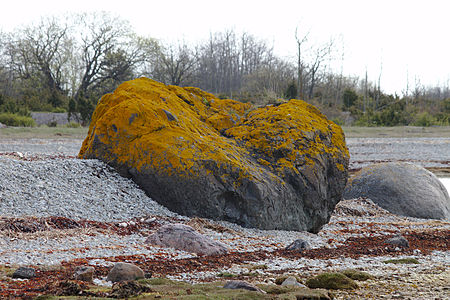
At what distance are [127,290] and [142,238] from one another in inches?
110

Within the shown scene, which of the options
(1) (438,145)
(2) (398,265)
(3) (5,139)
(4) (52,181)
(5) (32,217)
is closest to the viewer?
(2) (398,265)

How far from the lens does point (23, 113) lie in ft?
119

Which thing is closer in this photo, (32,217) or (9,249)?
(9,249)

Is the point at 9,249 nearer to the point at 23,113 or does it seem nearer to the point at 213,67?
the point at 23,113

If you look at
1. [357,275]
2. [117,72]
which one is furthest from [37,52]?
[357,275]

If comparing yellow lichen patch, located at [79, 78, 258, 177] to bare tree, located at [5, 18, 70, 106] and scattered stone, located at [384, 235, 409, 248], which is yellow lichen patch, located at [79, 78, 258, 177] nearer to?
scattered stone, located at [384, 235, 409, 248]

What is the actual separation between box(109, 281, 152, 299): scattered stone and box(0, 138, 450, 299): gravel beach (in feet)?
2.33

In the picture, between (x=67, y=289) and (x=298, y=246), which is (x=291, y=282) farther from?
(x=298, y=246)

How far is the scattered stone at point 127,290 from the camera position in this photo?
13.2ft

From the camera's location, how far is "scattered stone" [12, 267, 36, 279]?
4586mm

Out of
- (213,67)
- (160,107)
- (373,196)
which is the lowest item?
(373,196)

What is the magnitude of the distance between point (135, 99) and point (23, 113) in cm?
3029

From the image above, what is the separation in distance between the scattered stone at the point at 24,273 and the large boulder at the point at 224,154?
12.1 feet

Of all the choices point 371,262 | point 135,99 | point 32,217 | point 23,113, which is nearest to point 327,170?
point 371,262
